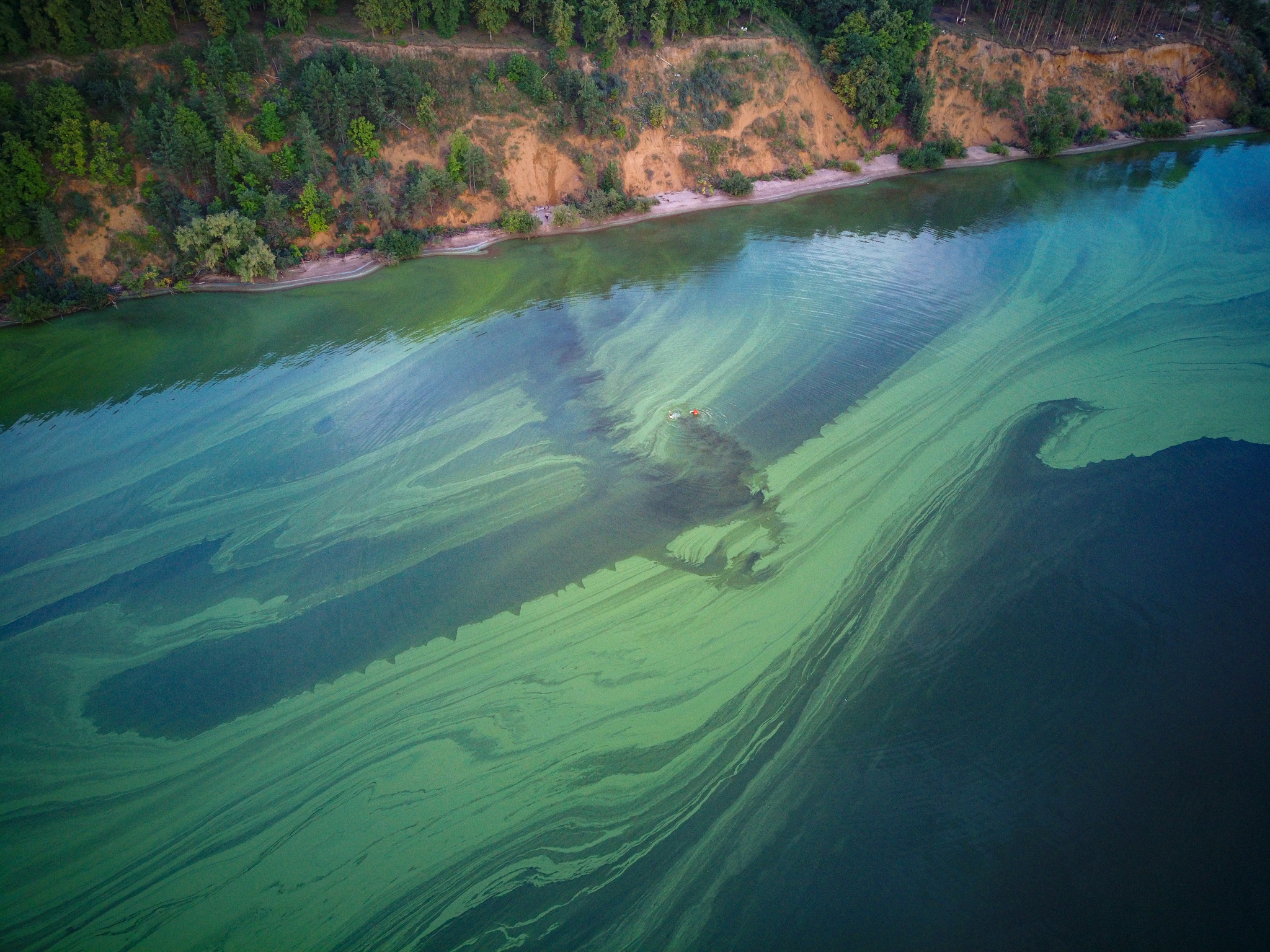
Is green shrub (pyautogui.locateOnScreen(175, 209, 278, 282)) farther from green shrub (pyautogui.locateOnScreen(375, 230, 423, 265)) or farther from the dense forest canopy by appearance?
green shrub (pyautogui.locateOnScreen(375, 230, 423, 265))

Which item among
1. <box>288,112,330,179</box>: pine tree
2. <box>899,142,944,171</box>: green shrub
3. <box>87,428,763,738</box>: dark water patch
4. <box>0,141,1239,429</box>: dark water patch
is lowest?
<box>87,428,763,738</box>: dark water patch

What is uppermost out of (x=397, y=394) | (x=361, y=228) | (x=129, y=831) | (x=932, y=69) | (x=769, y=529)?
(x=932, y=69)

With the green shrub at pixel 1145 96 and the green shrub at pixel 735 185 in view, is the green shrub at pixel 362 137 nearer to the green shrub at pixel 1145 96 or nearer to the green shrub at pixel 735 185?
the green shrub at pixel 735 185

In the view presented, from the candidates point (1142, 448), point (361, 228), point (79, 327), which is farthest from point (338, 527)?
point (1142, 448)

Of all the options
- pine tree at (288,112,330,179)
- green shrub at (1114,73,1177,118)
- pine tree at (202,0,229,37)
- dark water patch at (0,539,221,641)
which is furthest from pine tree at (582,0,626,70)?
green shrub at (1114,73,1177,118)

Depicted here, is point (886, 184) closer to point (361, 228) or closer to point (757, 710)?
point (361, 228)

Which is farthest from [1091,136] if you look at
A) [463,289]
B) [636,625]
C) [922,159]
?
[636,625]

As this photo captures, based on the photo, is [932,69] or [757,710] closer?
[757,710]
